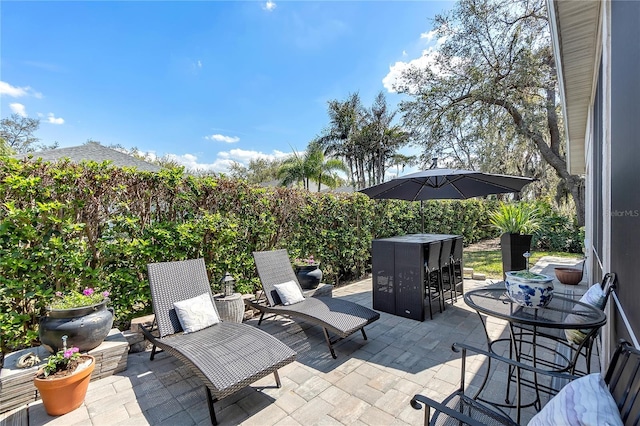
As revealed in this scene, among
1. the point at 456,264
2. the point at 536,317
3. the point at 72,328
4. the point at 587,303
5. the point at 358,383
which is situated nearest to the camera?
the point at 536,317

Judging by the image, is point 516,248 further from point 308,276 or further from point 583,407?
point 583,407

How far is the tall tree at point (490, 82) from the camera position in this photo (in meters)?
10.6

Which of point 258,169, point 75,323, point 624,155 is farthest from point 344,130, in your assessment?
point 624,155

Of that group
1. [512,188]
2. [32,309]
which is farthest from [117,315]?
[512,188]

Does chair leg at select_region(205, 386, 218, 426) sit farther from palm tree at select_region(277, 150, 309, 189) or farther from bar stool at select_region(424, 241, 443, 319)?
palm tree at select_region(277, 150, 309, 189)

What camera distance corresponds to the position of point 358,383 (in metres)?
2.88

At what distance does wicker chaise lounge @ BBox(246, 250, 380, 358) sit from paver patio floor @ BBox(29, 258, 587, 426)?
1.14ft

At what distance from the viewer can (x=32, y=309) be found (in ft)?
10.5

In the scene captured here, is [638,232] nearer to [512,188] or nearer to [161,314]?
[512,188]

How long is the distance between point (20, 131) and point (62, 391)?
34.8m

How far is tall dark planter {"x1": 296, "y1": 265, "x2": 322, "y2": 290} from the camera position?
5.00 metres

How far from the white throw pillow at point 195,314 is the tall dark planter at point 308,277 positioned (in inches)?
69.5

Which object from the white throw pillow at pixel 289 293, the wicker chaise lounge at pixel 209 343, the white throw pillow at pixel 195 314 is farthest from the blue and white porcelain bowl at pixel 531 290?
the white throw pillow at pixel 195 314

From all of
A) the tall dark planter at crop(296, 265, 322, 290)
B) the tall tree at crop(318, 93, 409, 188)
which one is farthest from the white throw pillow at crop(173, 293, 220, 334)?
the tall tree at crop(318, 93, 409, 188)
